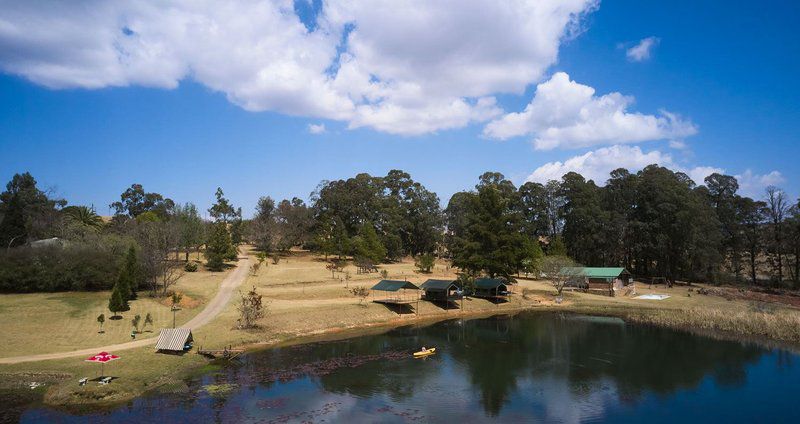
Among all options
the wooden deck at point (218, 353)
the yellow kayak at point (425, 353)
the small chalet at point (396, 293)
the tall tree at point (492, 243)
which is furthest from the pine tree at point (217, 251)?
the yellow kayak at point (425, 353)

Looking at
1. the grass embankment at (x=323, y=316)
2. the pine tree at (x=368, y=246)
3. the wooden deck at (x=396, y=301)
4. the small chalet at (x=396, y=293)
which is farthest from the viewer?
the pine tree at (x=368, y=246)

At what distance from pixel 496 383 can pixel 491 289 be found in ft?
101

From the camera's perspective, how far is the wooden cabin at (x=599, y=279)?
64938 millimetres

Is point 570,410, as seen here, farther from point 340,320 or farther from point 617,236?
point 617,236

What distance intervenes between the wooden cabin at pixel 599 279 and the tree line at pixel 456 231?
16.2ft

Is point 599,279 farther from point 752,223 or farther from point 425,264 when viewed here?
point 752,223

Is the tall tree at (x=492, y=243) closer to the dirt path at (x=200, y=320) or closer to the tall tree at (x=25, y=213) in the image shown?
the dirt path at (x=200, y=320)

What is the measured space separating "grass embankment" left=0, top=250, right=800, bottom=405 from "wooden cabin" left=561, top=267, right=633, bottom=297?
98.1 inches

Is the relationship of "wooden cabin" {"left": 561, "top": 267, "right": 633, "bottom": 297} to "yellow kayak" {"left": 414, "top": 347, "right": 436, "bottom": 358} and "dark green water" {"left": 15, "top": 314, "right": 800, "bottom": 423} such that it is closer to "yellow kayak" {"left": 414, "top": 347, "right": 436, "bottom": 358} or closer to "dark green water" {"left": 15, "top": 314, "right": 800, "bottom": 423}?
"dark green water" {"left": 15, "top": 314, "right": 800, "bottom": 423}

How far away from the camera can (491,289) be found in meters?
60.5

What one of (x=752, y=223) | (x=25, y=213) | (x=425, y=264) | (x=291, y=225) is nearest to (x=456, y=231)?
(x=425, y=264)

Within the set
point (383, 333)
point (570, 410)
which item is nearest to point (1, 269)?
point (383, 333)

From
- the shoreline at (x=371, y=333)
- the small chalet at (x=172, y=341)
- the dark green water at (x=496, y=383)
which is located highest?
the small chalet at (x=172, y=341)

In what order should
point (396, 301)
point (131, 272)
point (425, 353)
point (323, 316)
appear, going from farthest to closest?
point (396, 301) → point (323, 316) → point (131, 272) → point (425, 353)
